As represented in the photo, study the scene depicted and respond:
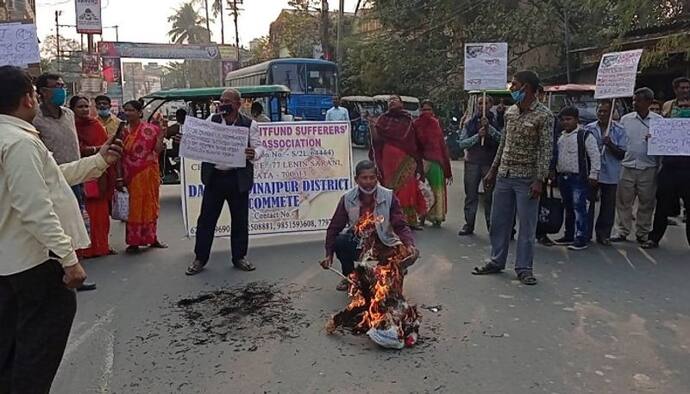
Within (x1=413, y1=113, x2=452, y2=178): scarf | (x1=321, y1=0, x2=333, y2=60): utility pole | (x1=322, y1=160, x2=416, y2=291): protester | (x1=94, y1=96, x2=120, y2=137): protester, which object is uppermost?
(x1=321, y1=0, x2=333, y2=60): utility pole

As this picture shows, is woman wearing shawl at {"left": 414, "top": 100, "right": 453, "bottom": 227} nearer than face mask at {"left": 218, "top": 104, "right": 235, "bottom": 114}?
No

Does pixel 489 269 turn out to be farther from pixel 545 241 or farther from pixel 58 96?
pixel 58 96

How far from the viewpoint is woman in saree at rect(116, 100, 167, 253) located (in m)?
7.14

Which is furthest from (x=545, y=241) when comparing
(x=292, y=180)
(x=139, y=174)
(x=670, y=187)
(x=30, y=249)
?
(x=30, y=249)

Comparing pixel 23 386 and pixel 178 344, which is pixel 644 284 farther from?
pixel 23 386

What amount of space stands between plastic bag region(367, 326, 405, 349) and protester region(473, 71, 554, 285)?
200 cm

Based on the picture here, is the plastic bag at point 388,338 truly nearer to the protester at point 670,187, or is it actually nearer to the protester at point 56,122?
the protester at point 56,122

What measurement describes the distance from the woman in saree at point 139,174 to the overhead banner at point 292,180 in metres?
0.38

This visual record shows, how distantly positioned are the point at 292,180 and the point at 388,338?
12.3 feet

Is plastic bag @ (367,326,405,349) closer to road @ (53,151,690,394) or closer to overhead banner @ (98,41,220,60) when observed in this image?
road @ (53,151,690,394)

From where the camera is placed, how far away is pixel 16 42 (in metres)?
6.16

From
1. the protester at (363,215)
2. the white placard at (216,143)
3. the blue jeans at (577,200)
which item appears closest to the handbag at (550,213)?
the blue jeans at (577,200)

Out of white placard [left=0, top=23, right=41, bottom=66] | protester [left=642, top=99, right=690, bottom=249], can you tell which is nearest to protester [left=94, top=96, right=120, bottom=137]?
white placard [left=0, top=23, right=41, bottom=66]

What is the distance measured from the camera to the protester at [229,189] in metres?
6.14
